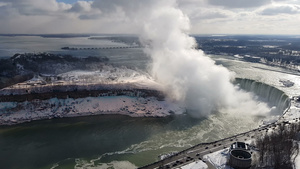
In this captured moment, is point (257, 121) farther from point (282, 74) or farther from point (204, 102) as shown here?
point (282, 74)

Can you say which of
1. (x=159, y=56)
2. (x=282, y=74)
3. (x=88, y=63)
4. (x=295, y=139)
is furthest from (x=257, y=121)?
(x=88, y=63)

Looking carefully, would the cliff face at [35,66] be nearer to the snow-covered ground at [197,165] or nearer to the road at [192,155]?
the road at [192,155]

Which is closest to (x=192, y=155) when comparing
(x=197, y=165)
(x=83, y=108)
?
(x=197, y=165)

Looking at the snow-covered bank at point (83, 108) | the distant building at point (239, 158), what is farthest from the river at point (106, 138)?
the distant building at point (239, 158)

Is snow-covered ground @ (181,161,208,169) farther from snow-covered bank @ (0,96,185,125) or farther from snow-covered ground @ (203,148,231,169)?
snow-covered bank @ (0,96,185,125)

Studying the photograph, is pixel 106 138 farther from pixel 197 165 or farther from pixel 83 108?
pixel 197 165

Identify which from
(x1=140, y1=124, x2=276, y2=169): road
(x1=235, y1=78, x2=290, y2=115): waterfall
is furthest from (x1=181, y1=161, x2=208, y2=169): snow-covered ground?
(x1=235, y1=78, x2=290, y2=115): waterfall
